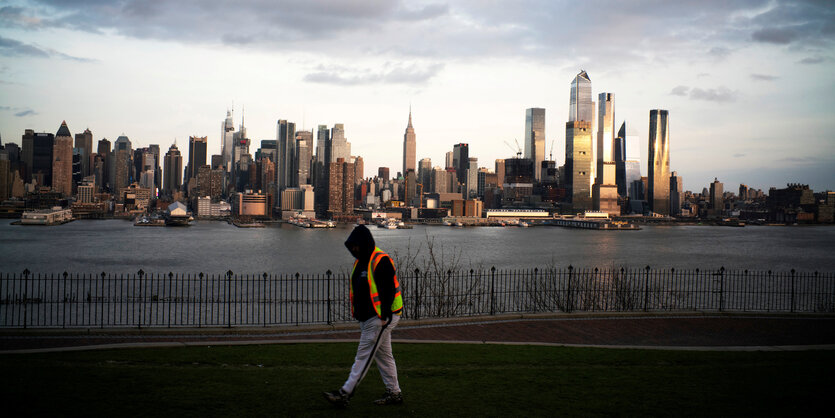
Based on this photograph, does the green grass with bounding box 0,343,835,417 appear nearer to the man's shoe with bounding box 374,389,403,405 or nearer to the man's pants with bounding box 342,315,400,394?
the man's shoe with bounding box 374,389,403,405

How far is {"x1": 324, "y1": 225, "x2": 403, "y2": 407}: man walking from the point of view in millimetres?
6988

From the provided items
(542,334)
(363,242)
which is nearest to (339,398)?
(363,242)

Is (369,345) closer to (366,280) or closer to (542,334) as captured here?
(366,280)

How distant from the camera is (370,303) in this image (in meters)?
7.04

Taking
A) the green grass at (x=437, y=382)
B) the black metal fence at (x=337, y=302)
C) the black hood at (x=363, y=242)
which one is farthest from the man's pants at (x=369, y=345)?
the black metal fence at (x=337, y=302)

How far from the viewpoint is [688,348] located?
1189 centimetres

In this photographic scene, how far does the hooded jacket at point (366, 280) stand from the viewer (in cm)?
699

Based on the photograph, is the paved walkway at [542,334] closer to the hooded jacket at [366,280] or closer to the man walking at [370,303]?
the man walking at [370,303]

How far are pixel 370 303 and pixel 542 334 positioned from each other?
8085 millimetres

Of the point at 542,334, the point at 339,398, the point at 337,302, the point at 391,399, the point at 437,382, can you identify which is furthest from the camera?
the point at 337,302

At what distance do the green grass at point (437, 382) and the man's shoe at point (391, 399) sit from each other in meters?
0.11

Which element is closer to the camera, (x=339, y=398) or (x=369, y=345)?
(x=339, y=398)

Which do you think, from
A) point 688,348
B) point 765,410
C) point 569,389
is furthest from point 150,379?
point 688,348

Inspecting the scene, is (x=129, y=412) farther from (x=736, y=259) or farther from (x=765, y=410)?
(x=736, y=259)
